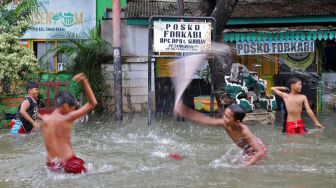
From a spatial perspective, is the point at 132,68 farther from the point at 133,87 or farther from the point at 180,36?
the point at 180,36

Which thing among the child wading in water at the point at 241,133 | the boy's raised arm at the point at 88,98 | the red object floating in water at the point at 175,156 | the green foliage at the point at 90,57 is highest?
the green foliage at the point at 90,57

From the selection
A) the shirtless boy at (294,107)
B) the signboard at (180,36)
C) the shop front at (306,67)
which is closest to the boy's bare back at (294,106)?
the shirtless boy at (294,107)

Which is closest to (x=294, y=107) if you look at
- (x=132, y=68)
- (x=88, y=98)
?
(x=88, y=98)

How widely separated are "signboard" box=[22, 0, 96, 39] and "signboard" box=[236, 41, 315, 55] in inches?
201

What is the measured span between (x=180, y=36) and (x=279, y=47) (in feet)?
13.7

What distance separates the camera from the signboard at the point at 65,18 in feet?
53.2

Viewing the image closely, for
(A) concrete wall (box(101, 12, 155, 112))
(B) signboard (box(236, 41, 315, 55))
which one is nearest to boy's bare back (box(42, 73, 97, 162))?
(A) concrete wall (box(101, 12, 155, 112))

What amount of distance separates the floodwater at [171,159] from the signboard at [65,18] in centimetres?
512

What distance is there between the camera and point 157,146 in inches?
375

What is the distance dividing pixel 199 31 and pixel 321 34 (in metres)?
4.22

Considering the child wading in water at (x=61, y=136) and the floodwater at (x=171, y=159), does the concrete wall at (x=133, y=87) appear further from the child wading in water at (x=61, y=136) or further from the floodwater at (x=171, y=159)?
the child wading in water at (x=61, y=136)

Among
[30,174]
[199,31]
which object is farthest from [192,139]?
[30,174]

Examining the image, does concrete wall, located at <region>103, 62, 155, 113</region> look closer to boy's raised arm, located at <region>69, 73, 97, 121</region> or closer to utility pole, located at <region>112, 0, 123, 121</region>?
utility pole, located at <region>112, 0, 123, 121</region>

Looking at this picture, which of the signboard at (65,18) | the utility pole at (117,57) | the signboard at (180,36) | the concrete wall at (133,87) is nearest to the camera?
the signboard at (180,36)
